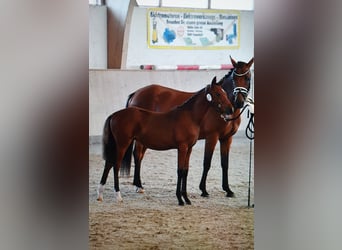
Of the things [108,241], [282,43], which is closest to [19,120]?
[108,241]

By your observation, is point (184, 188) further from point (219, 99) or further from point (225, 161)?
point (219, 99)

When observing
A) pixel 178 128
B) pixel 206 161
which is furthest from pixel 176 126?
pixel 206 161

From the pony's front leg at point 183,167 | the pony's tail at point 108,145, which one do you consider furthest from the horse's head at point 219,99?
the pony's tail at point 108,145

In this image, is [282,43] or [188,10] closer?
[282,43]

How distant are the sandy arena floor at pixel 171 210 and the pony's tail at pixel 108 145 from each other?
0.9 inches

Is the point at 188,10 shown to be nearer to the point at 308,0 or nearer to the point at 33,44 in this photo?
the point at 308,0

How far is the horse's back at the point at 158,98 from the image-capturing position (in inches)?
35.4

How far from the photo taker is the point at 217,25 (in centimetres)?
91

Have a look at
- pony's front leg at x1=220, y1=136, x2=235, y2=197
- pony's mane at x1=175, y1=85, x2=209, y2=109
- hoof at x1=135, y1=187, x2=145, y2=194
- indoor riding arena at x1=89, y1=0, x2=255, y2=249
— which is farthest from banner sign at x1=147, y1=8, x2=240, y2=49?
hoof at x1=135, y1=187, x2=145, y2=194

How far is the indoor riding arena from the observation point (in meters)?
0.85

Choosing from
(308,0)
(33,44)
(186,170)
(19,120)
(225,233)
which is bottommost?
(225,233)

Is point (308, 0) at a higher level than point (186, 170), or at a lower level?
higher

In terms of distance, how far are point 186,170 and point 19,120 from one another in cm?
44

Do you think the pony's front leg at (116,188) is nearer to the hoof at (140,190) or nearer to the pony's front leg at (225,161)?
the hoof at (140,190)
